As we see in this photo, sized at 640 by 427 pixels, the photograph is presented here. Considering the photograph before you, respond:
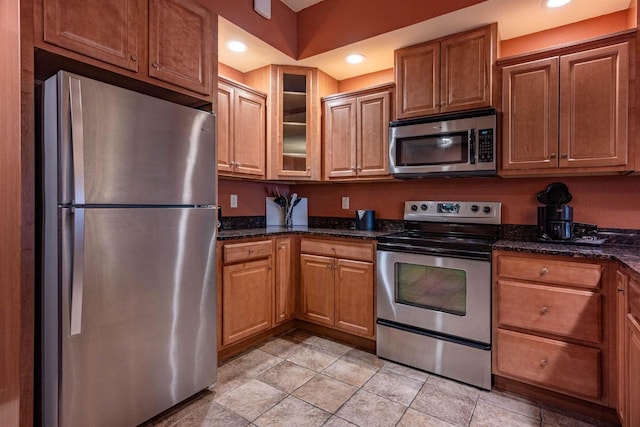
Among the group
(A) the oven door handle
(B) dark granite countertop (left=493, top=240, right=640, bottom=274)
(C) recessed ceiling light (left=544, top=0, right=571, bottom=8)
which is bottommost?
(A) the oven door handle

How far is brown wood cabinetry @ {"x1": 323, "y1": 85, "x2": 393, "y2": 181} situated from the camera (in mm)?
2768

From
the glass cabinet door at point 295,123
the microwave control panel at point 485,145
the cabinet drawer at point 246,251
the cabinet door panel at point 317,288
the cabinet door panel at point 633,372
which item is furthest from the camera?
the glass cabinet door at point 295,123

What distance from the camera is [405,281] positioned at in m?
2.38

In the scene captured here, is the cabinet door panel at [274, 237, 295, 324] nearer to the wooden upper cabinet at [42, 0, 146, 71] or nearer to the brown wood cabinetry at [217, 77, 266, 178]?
the brown wood cabinetry at [217, 77, 266, 178]

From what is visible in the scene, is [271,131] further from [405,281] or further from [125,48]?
[405,281]

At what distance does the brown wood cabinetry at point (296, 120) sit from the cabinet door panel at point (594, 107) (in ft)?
6.04

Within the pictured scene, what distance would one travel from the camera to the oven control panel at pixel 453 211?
2514 mm

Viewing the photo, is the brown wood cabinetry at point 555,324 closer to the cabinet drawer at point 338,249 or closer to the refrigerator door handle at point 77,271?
the cabinet drawer at point 338,249

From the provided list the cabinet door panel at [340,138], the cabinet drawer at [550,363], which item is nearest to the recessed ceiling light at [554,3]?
the cabinet door panel at [340,138]

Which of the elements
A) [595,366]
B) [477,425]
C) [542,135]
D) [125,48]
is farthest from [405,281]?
[125,48]

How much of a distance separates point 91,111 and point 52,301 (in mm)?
802

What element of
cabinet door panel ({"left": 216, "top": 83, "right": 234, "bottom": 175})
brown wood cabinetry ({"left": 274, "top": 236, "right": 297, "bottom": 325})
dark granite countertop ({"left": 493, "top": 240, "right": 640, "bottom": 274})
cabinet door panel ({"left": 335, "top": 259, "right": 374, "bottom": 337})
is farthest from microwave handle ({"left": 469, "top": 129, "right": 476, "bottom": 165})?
cabinet door panel ({"left": 216, "top": 83, "right": 234, "bottom": 175})

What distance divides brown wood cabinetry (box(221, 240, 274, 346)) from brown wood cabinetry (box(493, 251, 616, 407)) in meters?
1.61

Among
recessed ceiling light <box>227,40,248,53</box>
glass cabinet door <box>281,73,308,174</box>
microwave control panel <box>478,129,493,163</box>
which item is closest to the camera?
microwave control panel <box>478,129,493,163</box>
